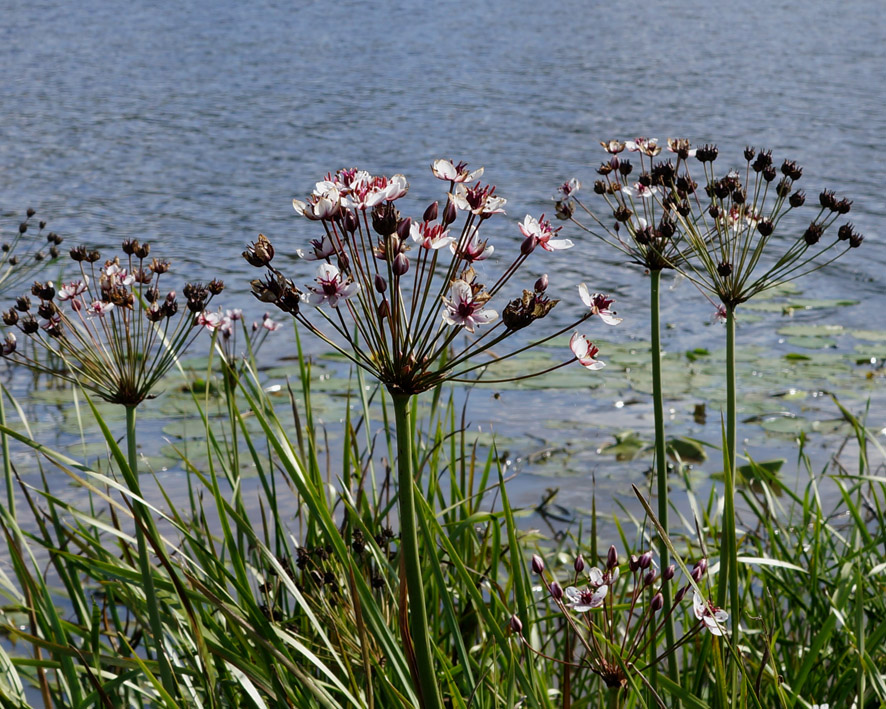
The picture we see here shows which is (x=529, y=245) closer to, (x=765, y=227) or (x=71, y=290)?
(x=765, y=227)

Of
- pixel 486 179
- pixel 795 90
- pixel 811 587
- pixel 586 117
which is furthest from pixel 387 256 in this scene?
pixel 795 90

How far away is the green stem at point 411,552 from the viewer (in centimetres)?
154

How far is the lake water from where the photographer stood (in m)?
6.65

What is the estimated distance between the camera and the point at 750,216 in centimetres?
268

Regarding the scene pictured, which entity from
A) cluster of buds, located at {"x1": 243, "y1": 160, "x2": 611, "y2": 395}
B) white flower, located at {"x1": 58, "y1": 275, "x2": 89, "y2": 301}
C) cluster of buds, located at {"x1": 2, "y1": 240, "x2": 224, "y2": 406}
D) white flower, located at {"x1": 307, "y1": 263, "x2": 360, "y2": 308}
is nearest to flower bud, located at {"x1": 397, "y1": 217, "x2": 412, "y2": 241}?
cluster of buds, located at {"x1": 243, "y1": 160, "x2": 611, "y2": 395}

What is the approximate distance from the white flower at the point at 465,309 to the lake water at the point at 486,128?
3667 mm

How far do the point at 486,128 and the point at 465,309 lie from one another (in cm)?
1353

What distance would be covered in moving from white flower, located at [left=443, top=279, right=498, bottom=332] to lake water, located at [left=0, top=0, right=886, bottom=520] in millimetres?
3667

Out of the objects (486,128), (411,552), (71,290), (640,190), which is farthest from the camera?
(486,128)

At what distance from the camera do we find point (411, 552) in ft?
5.08

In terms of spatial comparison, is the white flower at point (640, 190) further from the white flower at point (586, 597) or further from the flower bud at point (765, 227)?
the white flower at point (586, 597)

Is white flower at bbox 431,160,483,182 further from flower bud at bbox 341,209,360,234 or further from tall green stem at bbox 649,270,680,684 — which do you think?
tall green stem at bbox 649,270,680,684

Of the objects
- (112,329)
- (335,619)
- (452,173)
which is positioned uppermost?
(452,173)

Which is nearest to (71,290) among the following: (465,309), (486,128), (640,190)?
(465,309)
